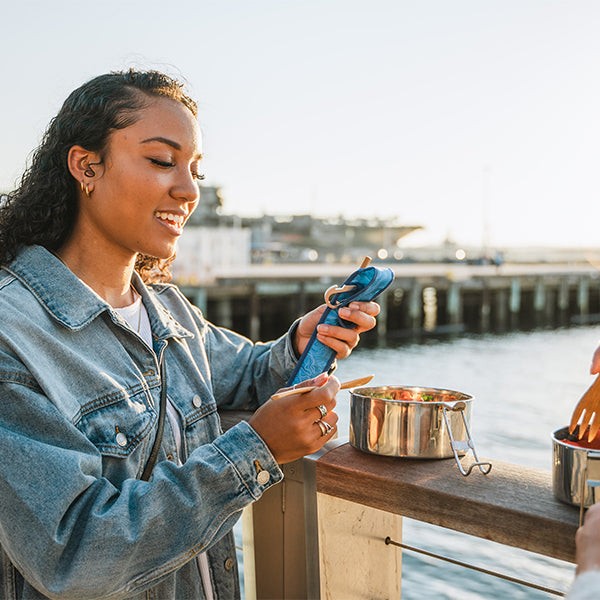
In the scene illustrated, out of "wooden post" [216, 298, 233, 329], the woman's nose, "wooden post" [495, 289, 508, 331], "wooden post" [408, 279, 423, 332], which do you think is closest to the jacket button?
the woman's nose

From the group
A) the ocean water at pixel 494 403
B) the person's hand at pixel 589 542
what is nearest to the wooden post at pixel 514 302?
the ocean water at pixel 494 403

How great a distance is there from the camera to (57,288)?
1549 mm

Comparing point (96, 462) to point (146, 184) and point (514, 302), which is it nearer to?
point (146, 184)

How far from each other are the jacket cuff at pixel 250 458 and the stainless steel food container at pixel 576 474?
0.55 meters

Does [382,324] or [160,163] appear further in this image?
[382,324]

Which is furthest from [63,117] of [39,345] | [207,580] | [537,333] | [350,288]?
[537,333]

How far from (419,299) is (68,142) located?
27.7 metres

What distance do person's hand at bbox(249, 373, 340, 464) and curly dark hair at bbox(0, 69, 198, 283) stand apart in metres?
0.77

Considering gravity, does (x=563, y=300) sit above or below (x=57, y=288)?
below

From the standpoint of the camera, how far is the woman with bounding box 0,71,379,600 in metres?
1.23

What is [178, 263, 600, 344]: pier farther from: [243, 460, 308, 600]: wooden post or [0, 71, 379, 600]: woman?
[0, 71, 379, 600]: woman

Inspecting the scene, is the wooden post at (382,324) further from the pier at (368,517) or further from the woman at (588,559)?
the woman at (588,559)

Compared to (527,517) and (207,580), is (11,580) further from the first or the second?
(527,517)

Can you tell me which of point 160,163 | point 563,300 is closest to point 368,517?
point 160,163
